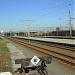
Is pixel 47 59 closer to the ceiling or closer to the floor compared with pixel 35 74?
closer to the ceiling

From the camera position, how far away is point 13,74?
11102mm

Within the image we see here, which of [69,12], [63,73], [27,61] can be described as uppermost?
[69,12]

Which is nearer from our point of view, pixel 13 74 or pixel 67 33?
pixel 13 74

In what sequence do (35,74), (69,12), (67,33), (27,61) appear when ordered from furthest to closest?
(67,33)
(69,12)
(35,74)
(27,61)

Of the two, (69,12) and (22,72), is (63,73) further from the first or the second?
(69,12)

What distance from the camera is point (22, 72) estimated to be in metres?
8.95

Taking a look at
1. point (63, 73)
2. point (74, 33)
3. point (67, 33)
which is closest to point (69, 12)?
point (74, 33)

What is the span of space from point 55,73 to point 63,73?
384 mm

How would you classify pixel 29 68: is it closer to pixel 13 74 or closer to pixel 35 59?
pixel 35 59

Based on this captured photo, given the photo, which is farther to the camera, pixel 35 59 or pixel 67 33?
pixel 67 33

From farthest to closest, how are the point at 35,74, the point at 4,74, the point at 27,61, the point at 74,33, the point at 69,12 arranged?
the point at 74,33 < the point at 69,12 < the point at 35,74 < the point at 4,74 < the point at 27,61

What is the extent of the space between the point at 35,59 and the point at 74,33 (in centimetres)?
8028

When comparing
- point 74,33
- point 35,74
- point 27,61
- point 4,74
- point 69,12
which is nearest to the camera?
point 27,61

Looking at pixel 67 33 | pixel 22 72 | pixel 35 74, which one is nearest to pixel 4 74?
pixel 22 72
